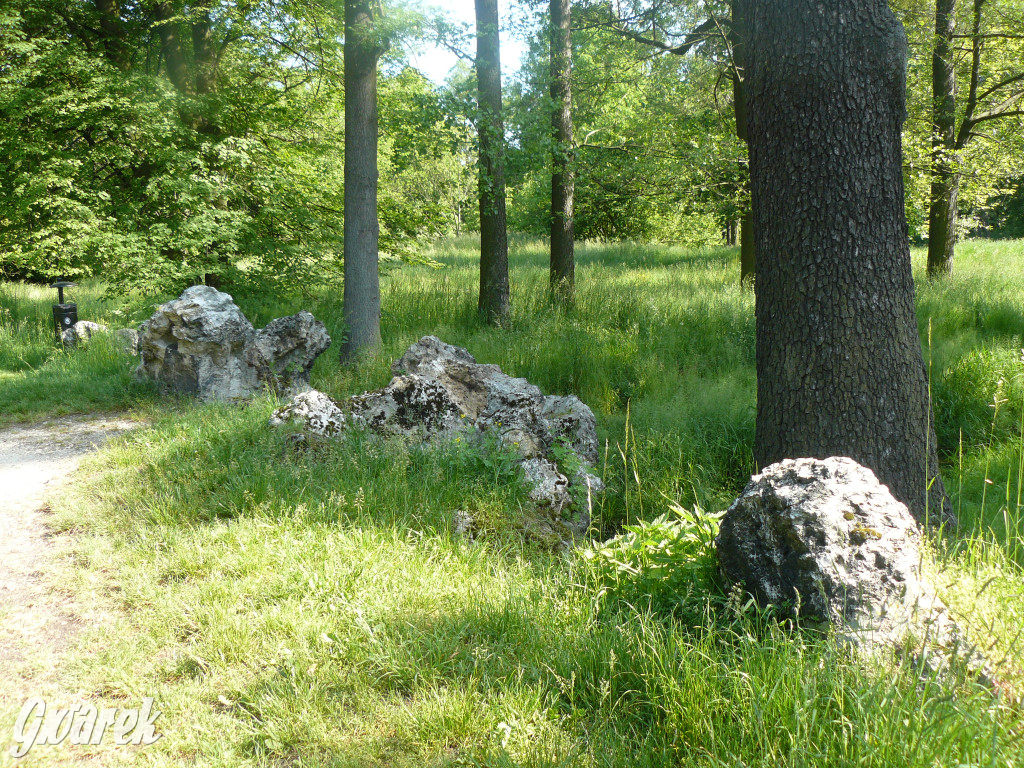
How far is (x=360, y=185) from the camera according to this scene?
28.6 ft

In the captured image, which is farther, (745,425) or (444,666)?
(745,425)

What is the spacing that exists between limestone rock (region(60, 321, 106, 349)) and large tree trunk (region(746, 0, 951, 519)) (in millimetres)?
10587

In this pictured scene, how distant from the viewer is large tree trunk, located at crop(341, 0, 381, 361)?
853cm

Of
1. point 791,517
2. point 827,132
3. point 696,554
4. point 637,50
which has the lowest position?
point 696,554

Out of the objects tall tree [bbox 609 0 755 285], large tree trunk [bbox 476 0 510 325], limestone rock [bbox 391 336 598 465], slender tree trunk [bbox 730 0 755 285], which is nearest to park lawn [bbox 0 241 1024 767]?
limestone rock [bbox 391 336 598 465]

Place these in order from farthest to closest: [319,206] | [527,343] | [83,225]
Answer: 1. [319,206]
2. [83,225]
3. [527,343]

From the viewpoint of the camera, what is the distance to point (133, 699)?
2848 mm

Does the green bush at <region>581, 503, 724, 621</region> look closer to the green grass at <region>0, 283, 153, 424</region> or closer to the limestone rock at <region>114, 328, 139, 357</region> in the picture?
the green grass at <region>0, 283, 153, 424</region>

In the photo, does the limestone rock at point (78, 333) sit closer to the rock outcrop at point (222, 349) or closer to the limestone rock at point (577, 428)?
the rock outcrop at point (222, 349)

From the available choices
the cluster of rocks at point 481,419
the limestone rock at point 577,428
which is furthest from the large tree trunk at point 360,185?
the limestone rock at point 577,428

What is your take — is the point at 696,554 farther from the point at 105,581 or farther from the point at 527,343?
the point at 527,343

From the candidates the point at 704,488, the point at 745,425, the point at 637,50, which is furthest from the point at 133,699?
the point at 637,50

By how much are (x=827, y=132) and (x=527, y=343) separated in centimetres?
559

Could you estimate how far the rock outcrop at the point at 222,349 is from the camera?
759 cm
